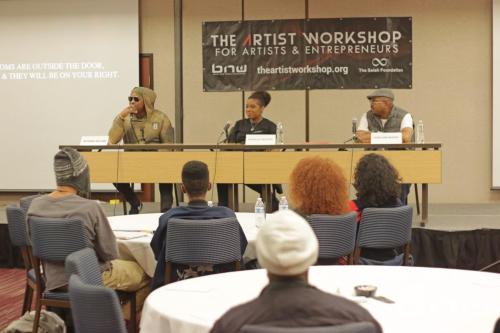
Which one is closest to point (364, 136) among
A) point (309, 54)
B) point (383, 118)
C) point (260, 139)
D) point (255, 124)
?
point (383, 118)

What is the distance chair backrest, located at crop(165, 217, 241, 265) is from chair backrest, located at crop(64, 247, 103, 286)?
0.64m

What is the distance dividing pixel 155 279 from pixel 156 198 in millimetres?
5797

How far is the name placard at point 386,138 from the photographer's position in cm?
624

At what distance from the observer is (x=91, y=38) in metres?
9.12

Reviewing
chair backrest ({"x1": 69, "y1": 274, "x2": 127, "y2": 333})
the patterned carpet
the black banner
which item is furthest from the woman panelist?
chair backrest ({"x1": 69, "y1": 274, "x2": 127, "y2": 333})

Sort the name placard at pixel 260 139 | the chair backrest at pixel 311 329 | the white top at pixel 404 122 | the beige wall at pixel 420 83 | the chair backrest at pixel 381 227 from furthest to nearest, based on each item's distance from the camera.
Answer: the beige wall at pixel 420 83 → the white top at pixel 404 122 → the name placard at pixel 260 139 → the chair backrest at pixel 381 227 → the chair backrest at pixel 311 329

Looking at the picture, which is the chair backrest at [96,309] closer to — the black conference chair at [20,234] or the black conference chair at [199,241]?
the black conference chair at [199,241]

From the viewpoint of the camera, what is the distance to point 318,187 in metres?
3.70

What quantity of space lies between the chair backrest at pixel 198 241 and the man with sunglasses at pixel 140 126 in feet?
11.8

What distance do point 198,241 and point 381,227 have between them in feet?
3.51

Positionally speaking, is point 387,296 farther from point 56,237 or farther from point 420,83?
point 420,83

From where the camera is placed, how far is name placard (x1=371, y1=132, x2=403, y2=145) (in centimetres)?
624

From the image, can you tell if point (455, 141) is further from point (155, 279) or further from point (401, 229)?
point (155, 279)

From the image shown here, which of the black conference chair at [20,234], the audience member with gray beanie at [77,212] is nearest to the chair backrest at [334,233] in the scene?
the audience member with gray beanie at [77,212]
